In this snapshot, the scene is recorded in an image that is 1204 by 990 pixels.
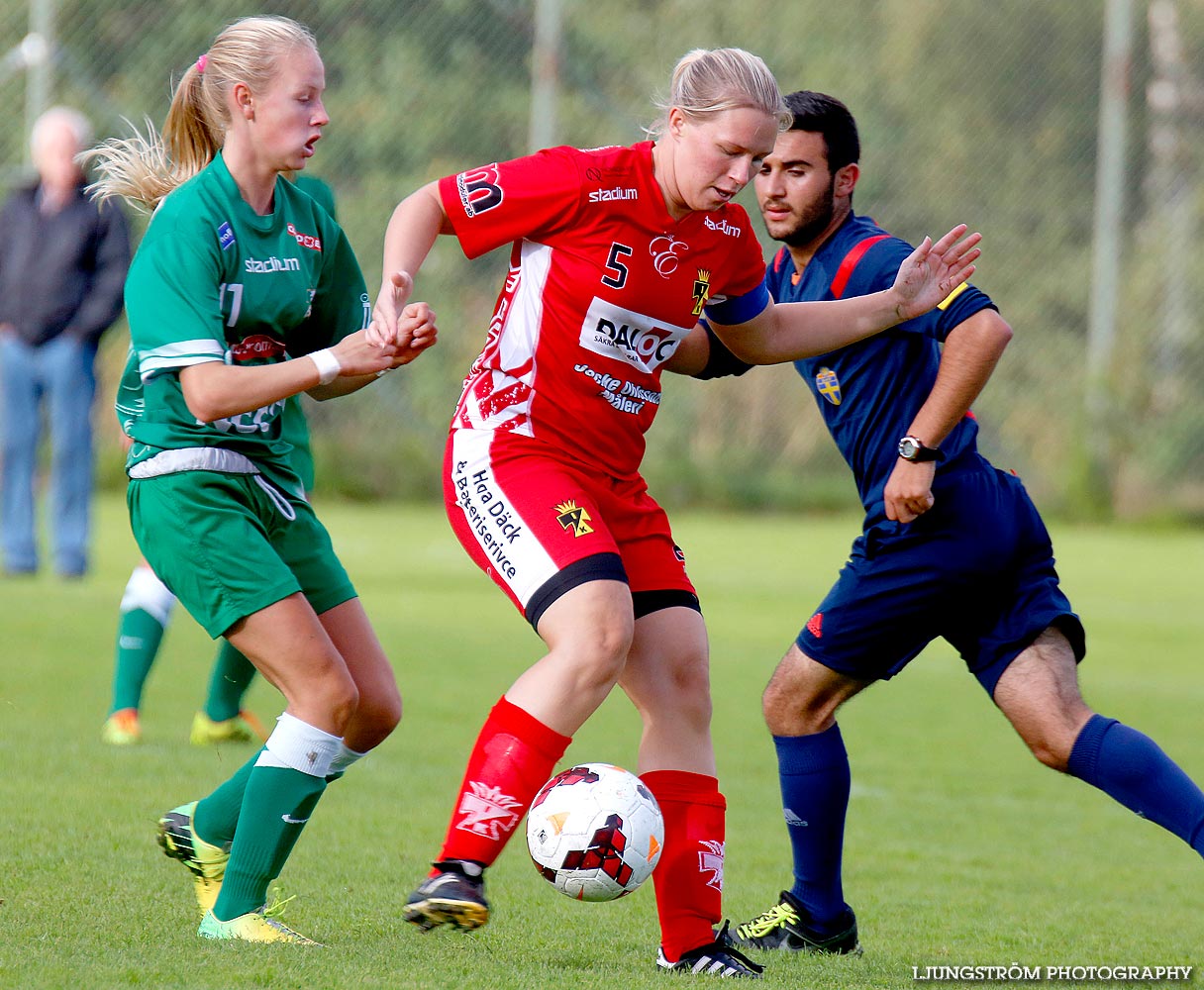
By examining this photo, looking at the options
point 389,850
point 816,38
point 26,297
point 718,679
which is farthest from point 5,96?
point 389,850

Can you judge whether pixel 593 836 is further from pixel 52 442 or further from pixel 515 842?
pixel 52 442

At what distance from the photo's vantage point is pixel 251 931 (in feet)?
11.9

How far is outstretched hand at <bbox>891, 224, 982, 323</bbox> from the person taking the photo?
412cm

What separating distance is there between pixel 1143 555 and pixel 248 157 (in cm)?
1368

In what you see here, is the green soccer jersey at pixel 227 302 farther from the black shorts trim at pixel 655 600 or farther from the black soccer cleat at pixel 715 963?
the black soccer cleat at pixel 715 963

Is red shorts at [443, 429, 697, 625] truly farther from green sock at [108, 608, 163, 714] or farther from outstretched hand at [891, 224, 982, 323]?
green sock at [108, 608, 163, 714]

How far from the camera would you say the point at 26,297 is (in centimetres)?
1057

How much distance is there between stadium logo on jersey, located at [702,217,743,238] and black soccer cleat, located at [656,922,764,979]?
1.66m

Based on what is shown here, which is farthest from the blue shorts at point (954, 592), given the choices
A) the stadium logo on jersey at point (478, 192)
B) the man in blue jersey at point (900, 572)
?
the stadium logo on jersey at point (478, 192)

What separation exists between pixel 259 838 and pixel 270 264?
129 cm

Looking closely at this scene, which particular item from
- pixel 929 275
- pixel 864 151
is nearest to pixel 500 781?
pixel 929 275

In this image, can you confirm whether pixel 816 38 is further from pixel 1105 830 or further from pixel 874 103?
pixel 1105 830

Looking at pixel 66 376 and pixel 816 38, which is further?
pixel 816 38

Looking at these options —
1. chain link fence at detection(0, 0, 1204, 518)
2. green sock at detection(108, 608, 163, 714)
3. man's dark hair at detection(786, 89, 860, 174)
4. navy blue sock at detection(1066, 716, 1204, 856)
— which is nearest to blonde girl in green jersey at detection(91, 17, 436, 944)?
man's dark hair at detection(786, 89, 860, 174)
